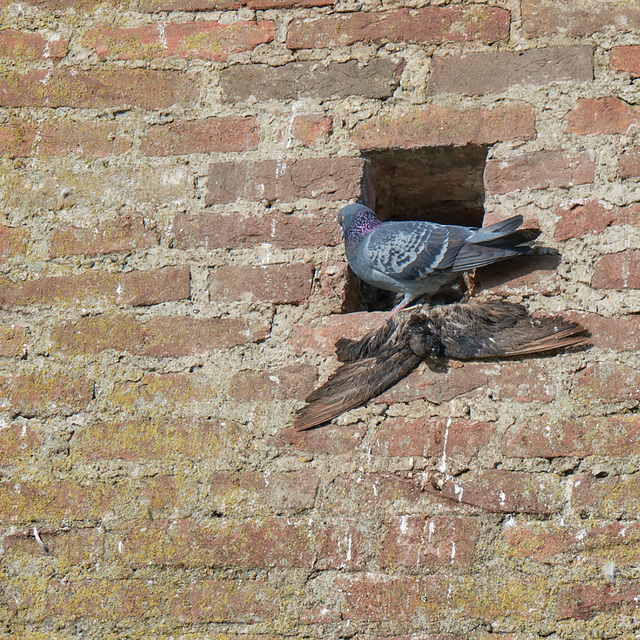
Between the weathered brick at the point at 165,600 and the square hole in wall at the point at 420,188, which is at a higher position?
the square hole in wall at the point at 420,188

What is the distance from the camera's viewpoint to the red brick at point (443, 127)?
7.96 ft

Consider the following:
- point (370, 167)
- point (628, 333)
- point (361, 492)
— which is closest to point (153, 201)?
point (370, 167)

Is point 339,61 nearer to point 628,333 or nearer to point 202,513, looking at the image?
point 628,333

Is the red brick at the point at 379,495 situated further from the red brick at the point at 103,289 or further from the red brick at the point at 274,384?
the red brick at the point at 103,289

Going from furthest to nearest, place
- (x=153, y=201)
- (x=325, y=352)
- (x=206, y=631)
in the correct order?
Result: (x=153, y=201) < (x=325, y=352) < (x=206, y=631)

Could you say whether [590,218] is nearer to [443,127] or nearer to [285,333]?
[443,127]

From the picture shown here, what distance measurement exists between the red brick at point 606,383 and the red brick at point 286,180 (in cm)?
81

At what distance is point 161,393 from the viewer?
2.34m

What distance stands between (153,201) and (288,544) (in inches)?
41.8

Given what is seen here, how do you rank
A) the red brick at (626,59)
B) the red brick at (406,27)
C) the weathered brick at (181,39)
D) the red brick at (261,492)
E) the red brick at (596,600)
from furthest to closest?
the weathered brick at (181,39) < the red brick at (406,27) < the red brick at (626,59) < the red brick at (261,492) < the red brick at (596,600)

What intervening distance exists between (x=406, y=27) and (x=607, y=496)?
4.75ft

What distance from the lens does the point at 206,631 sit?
2121mm

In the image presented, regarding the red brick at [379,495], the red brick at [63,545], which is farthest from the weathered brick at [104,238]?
the red brick at [379,495]

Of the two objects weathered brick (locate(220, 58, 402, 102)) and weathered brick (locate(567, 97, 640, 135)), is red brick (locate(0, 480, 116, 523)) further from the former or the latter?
weathered brick (locate(567, 97, 640, 135))
